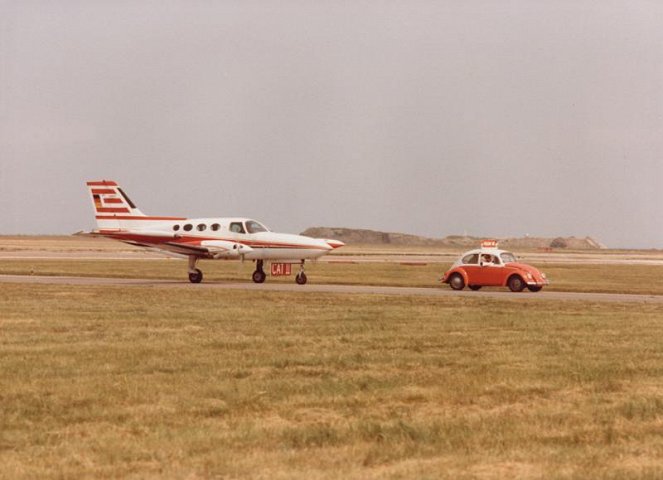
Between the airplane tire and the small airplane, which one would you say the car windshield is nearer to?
the small airplane

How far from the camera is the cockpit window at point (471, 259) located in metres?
34.3

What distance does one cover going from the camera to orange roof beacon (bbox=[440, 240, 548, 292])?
3300 cm

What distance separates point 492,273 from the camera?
33781 millimetres

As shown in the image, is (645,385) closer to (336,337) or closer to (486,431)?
(486,431)

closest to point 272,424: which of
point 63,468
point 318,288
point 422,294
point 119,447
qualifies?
point 119,447

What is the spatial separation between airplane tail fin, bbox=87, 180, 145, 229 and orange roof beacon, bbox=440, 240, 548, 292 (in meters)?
15.2

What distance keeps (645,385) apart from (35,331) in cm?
1136

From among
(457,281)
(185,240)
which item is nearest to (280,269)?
(185,240)

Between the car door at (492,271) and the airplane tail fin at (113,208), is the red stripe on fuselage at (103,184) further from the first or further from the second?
the car door at (492,271)

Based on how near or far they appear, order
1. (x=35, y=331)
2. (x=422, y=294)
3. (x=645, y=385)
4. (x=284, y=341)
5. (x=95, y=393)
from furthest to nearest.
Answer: (x=422, y=294)
(x=35, y=331)
(x=284, y=341)
(x=645, y=385)
(x=95, y=393)

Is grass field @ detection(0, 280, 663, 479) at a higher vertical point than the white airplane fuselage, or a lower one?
lower

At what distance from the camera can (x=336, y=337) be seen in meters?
16.4

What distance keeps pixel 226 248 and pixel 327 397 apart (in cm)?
2778

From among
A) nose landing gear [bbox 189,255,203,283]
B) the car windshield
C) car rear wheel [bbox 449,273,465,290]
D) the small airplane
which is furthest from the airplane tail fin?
the car windshield
